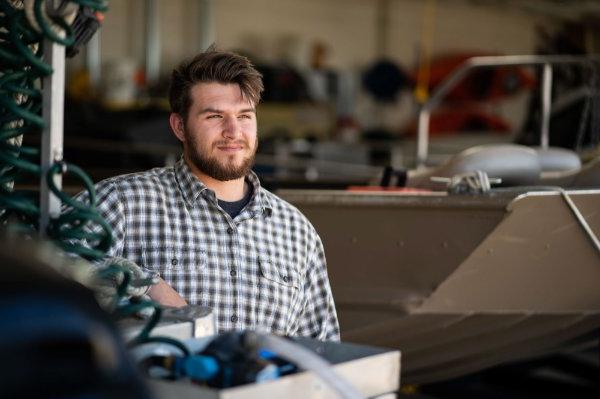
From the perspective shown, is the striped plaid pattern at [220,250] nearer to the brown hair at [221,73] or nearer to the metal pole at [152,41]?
the brown hair at [221,73]

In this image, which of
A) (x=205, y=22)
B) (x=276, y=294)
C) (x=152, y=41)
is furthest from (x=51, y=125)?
(x=205, y=22)

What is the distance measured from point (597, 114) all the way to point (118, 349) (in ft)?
17.4

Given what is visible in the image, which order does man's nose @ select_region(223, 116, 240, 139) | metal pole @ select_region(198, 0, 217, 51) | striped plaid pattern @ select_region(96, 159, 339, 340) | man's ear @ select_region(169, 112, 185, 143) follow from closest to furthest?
striped plaid pattern @ select_region(96, 159, 339, 340) → man's nose @ select_region(223, 116, 240, 139) → man's ear @ select_region(169, 112, 185, 143) → metal pole @ select_region(198, 0, 217, 51)

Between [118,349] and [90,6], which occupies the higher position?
[90,6]

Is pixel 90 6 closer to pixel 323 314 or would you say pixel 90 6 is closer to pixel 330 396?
pixel 330 396

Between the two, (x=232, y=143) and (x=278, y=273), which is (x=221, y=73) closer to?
(x=232, y=143)

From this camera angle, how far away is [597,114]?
19.1ft

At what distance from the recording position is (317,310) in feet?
8.20

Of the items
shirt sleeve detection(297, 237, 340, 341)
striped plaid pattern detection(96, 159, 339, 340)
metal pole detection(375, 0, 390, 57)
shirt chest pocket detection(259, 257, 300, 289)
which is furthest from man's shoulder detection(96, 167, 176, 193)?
metal pole detection(375, 0, 390, 57)

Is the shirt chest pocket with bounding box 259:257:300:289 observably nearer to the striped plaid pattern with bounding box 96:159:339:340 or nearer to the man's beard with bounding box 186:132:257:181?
the striped plaid pattern with bounding box 96:159:339:340

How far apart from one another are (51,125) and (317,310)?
117cm

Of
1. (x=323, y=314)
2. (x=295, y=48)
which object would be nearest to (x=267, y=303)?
(x=323, y=314)

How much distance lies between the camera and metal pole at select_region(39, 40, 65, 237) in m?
1.44

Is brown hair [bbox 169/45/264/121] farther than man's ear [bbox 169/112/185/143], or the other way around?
man's ear [bbox 169/112/185/143]
